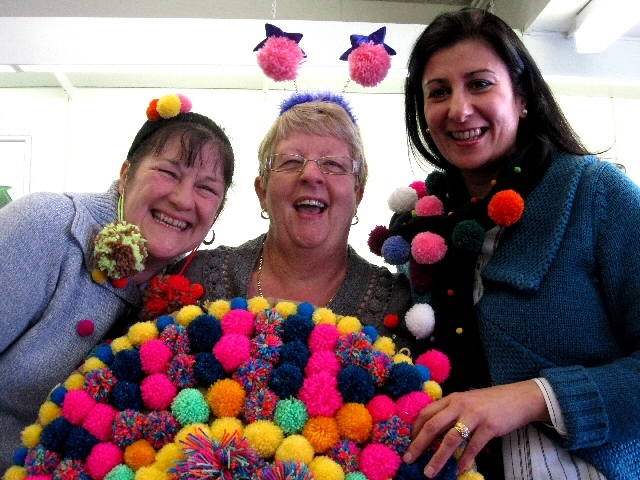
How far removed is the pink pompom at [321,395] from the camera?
3.09 feet

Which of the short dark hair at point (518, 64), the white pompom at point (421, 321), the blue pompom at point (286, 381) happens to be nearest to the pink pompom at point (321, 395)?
the blue pompom at point (286, 381)

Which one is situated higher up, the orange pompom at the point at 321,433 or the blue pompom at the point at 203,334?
the blue pompom at the point at 203,334

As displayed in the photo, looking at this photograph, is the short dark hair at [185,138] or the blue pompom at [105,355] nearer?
the blue pompom at [105,355]

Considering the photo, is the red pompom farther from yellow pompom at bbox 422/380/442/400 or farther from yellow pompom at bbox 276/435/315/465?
yellow pompom at bbox 276/435/315/465

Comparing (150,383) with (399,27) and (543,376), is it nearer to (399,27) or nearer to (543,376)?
(543,376)

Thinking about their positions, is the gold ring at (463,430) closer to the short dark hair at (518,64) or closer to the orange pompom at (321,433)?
the orange pompom at (321,433)

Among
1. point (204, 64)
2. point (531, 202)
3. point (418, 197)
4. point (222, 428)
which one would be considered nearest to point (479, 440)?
point (222, 428)

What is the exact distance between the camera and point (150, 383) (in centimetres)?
98

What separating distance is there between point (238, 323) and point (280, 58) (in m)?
0.87

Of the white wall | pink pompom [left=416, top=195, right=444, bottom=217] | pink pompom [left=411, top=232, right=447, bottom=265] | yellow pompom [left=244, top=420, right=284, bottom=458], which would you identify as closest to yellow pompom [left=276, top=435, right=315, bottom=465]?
yellow pompom [left=244, top=420, right=284, bottom=458]

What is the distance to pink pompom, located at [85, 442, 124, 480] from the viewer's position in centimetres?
90

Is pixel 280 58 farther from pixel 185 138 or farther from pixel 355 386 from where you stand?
pixel 355 386

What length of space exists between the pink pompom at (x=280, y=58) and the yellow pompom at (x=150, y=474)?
112 cm

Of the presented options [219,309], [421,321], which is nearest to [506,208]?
[421,321]
